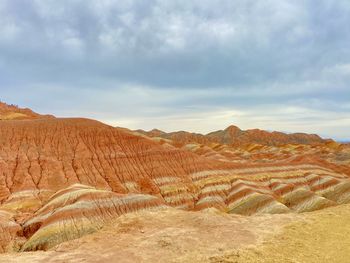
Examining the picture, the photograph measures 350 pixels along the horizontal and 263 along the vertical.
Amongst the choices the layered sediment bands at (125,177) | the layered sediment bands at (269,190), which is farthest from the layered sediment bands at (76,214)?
the layered sediment bands at (269,190)

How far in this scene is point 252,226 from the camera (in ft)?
85.9

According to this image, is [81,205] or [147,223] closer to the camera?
[147,223]

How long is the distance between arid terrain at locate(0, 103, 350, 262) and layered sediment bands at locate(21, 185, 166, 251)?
140 mm

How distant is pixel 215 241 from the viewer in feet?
76.0

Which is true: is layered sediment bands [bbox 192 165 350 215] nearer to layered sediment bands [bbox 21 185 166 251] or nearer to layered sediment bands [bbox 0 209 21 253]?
layered sediment bands [bbox 21 185 166 251]

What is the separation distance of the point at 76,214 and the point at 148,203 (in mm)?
9590

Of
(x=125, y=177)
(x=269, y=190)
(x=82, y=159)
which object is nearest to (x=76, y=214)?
(x=125, y=177)

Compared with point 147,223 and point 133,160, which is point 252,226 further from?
point 133,160

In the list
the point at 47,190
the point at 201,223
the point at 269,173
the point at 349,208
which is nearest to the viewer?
the point at 201,223

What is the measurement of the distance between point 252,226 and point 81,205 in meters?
27.0

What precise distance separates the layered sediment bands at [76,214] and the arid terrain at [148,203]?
0.14 metres

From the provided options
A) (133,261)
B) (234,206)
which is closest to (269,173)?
(234,206)

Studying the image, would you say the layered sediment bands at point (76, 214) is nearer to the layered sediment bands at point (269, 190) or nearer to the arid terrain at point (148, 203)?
the arid terrain at point (148, 203)

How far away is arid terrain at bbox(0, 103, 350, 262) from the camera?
22.2m
